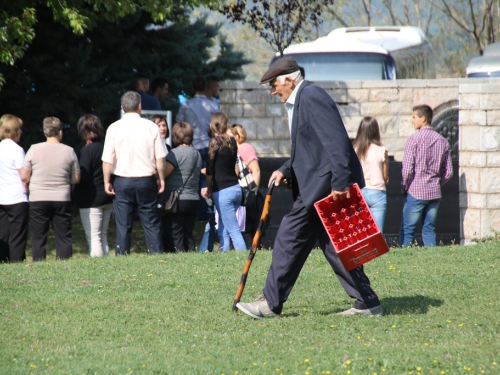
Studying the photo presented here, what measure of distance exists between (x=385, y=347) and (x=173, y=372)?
137cm

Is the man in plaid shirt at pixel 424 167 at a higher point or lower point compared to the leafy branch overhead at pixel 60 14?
lower

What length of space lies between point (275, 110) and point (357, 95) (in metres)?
1.65

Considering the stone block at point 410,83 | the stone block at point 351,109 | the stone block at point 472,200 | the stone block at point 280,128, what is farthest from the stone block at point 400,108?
the stone block at point 472,200

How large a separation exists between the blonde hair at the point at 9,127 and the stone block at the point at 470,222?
6139mm

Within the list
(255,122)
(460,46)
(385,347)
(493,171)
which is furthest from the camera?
(460,46)

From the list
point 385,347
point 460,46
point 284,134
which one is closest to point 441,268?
point 385,347

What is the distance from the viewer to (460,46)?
43438 millimetres

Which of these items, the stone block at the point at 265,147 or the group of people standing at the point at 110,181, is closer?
the group of people standing at the point at 110,181

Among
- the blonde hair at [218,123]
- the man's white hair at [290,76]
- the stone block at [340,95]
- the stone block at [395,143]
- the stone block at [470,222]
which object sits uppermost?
the man's white hair at [290,76]

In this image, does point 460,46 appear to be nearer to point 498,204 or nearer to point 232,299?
point 498,204

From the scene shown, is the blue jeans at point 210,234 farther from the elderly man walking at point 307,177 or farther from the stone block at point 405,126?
the stone block at point 405,126

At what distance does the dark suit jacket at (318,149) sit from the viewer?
5.75 meters

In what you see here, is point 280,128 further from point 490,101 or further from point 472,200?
point 490,101

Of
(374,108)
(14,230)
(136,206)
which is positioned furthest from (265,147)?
(14,230)
